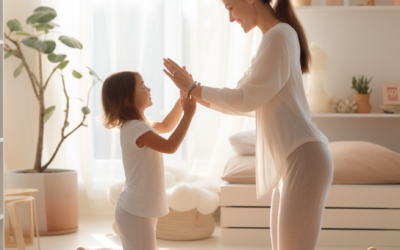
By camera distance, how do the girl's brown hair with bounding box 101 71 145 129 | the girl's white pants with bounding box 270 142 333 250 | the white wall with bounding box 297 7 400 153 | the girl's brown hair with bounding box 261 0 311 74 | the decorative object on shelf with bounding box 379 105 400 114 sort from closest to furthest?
the girl's white pants with bounding box 270 142 333 250
the girl's brown hair with bounding box 261 0 311 74
the girl's brown hair with bounding box 101 71 145 129
the decorative object on shelf with bounding box 379 105 400 114
the white wall with bounding box 297 7 400 153

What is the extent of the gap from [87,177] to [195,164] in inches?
35.3

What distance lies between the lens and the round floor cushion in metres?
2.86

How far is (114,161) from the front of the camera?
144 inches

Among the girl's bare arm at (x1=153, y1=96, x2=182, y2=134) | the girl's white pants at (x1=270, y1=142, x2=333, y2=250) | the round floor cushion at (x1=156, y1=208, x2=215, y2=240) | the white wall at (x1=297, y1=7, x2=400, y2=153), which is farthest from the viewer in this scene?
the white wall at (x1=297, y1=7, x2=400, y2=153)

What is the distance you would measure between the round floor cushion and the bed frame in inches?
8.1

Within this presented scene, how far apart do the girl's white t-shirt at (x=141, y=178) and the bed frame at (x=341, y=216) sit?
125 centimetres

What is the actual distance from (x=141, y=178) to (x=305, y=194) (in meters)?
0.56

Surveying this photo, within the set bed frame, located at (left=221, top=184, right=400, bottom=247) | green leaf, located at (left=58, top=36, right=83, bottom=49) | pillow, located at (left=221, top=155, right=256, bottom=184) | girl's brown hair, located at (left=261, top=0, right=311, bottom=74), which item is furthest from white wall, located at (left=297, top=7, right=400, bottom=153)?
girl's brown hair, located at (left=261, top=0, right=311, bottom=74)

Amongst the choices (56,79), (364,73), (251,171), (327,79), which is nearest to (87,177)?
(56,79)

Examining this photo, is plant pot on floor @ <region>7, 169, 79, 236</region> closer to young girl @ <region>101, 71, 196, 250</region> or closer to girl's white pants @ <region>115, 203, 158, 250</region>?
young girl @ <region>101, 71, 196, 250</region>

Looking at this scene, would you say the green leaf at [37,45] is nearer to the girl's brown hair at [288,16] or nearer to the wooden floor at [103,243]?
the wooden floor at [103,243]

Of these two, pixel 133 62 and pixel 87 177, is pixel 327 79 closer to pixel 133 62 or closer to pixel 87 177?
pixel 133 62

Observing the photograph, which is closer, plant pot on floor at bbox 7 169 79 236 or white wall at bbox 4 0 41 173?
plant pot on floor at bbox 7 169 79 236

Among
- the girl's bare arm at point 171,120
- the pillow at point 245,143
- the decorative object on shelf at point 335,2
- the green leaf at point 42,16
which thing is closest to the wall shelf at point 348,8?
the decorative object on shelf at point 335,2
